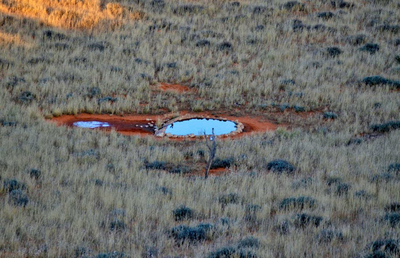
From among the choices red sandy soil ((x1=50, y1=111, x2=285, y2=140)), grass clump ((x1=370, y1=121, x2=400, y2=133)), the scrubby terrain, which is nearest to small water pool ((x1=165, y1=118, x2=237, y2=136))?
red sandy soil ((x1=50, y1=111, x2=285, y2=140))

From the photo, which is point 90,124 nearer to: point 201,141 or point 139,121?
point 139,121

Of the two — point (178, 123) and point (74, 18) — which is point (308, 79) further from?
point (74, 18)

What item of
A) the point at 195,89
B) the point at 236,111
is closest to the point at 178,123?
the point at 236,111

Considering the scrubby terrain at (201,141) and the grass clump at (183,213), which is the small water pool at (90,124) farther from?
the grass clump at (183,213)

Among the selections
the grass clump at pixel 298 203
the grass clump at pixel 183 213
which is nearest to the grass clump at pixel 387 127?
the grass clump at pixel 298 203

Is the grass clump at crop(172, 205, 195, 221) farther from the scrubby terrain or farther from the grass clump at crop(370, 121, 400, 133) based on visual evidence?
the grass clump at crop(370, 121, 400, 133)

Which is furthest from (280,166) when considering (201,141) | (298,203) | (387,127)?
(387,127)
